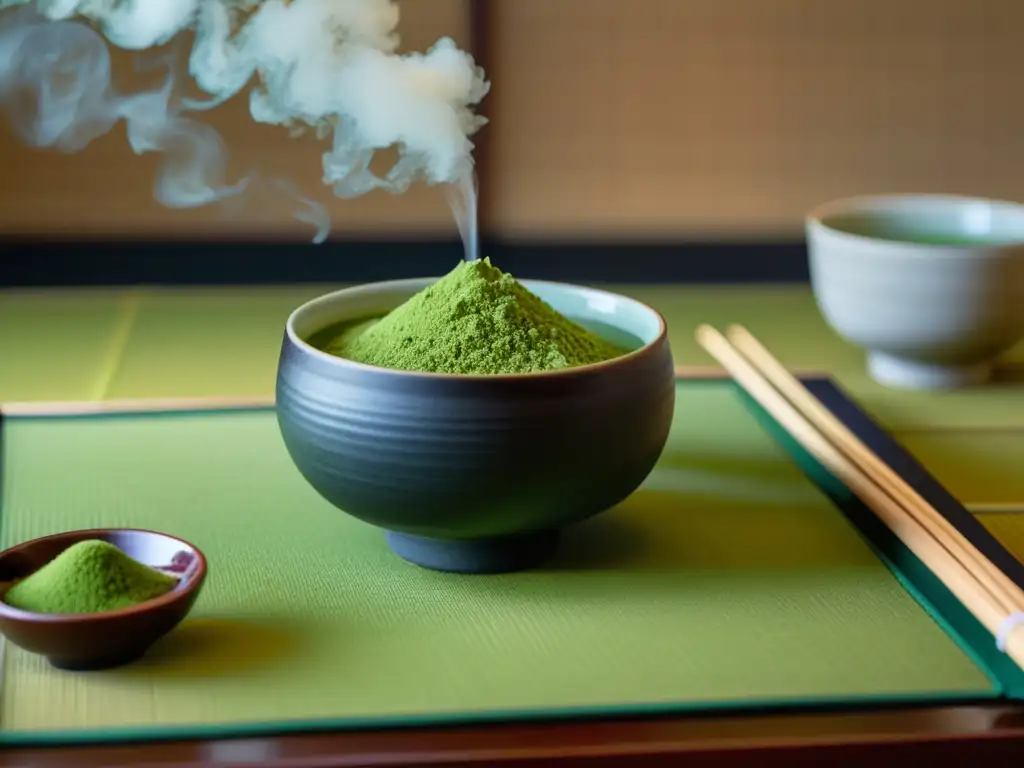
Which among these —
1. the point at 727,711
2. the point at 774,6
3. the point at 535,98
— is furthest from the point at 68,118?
the point at 727,711

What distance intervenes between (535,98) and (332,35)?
3.65ft

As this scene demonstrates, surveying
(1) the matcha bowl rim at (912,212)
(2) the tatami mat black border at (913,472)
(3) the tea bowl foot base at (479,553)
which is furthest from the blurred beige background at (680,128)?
(3) the tea bowl foot base at (479,553)

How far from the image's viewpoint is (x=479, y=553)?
0.99 m

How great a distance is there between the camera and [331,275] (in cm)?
221

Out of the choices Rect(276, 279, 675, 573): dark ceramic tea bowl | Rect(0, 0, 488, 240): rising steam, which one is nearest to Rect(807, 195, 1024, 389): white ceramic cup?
Rect(0, 0, 488, 240): rising steam

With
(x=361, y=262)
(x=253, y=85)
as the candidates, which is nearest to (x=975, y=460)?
(x=361, y=262)

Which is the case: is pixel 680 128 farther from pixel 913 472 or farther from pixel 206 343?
pixel 913 472

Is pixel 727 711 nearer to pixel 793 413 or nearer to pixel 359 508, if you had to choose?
pixel 359 508

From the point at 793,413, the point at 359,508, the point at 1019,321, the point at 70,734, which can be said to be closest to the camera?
the point at 70,734

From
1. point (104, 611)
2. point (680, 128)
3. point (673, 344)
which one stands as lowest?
point (673, 344)

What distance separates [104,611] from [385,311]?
0.44m

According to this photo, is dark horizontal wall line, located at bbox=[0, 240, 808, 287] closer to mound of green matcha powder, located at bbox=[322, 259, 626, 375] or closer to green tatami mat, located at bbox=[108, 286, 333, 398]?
green tatami mat, located at bbox=[108, 286, 333, 398]

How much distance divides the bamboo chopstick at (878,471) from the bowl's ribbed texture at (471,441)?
26 centimetres

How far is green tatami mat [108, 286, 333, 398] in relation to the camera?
1.61m
